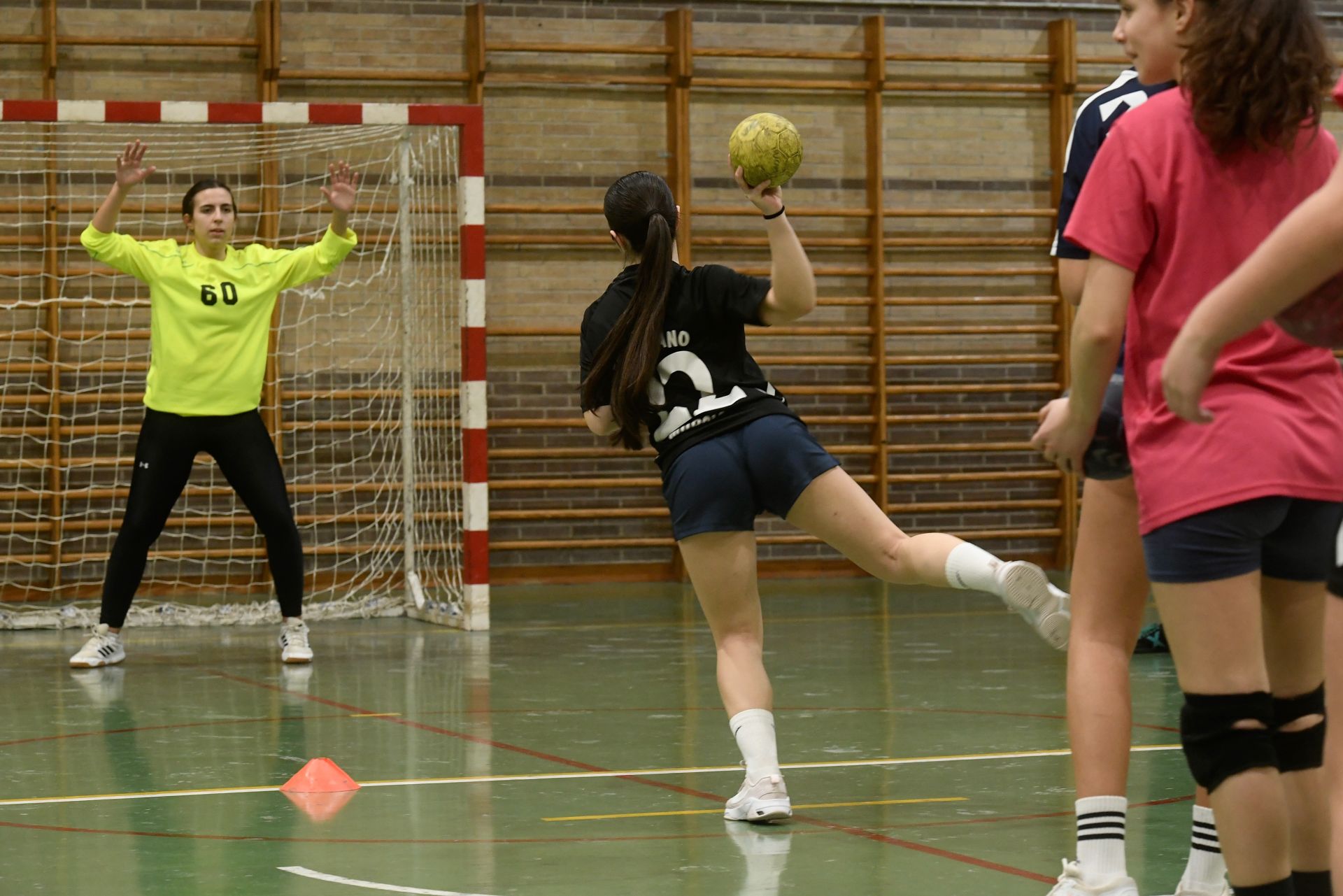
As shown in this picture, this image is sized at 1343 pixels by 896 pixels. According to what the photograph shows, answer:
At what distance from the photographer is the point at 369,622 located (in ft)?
29.5

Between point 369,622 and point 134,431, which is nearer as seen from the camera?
point 369,622

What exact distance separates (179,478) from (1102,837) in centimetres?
497

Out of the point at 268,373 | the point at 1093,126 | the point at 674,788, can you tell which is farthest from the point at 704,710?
the point at 268,373

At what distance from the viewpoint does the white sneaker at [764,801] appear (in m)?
3.85

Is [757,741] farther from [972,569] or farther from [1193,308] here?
[1193,308]

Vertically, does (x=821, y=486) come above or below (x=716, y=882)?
above

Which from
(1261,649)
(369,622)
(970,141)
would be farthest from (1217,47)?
(970,141)

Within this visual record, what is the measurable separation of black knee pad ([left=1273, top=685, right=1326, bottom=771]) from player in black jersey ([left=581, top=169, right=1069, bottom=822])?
140cm

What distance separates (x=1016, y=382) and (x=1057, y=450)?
31.7 ft

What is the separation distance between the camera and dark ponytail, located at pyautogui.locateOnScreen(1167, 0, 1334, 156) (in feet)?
7.36

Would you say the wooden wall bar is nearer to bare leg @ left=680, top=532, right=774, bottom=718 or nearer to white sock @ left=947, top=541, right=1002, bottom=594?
bare leg @ left=680, top=532, right=774, bottom=718

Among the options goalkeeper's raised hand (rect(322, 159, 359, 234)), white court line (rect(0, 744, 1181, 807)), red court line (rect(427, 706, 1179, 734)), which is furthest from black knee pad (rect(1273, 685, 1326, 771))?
goalkeeper's raised hand (rect(322, 159, 359, 234))

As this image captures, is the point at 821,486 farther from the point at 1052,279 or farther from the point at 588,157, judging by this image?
the point at 1052,279

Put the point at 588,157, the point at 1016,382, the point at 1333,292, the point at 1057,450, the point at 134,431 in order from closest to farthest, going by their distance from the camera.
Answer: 1. the point at 1333,292
2. the point at 1057,450
3. the point at 134,431
4. the point at 588,157
5. the point at 1016,382
